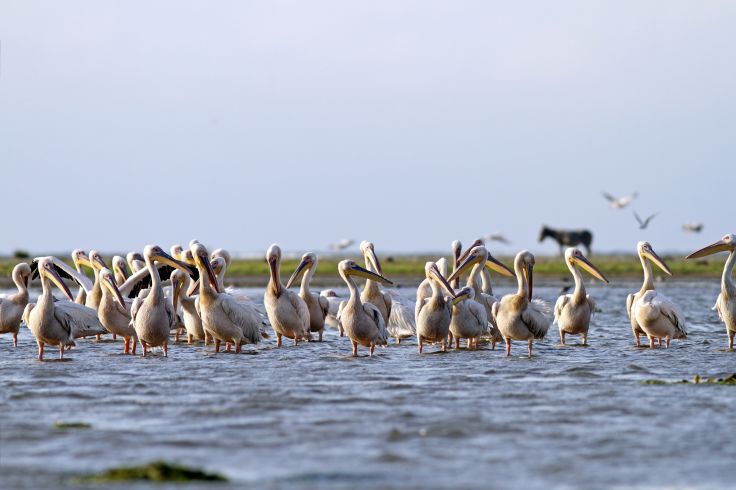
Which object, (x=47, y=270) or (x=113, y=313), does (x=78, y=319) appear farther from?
(x=47, y=270)

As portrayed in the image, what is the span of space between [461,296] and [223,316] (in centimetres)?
242

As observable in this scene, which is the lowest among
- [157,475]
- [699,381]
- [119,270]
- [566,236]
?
[157,475]

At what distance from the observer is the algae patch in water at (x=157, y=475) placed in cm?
588

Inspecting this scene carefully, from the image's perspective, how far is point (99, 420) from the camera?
25.6 ft

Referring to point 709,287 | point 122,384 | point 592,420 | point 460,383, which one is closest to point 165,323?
point 122,384

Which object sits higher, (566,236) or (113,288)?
(566,236)

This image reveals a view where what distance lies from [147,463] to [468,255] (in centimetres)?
837

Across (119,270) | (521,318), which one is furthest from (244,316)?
(119,270)

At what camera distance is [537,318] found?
12.4 meters

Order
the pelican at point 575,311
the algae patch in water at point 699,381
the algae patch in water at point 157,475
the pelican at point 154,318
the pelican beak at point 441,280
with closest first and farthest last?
the algae patch in water at point 157,475 → the algae patch in water at point 699,381 → the pelican at point 154,318 → the pelican beak at point 441,280 → the pelican at point 575,311

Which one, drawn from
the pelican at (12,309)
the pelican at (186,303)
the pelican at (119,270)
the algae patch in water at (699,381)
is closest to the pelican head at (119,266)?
the pelican at (119,270)

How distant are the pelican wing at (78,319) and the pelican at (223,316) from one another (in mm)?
1178

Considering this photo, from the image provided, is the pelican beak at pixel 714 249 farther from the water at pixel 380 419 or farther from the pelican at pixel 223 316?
the pelican at pixel 223 316

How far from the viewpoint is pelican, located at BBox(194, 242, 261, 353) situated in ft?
40.7
